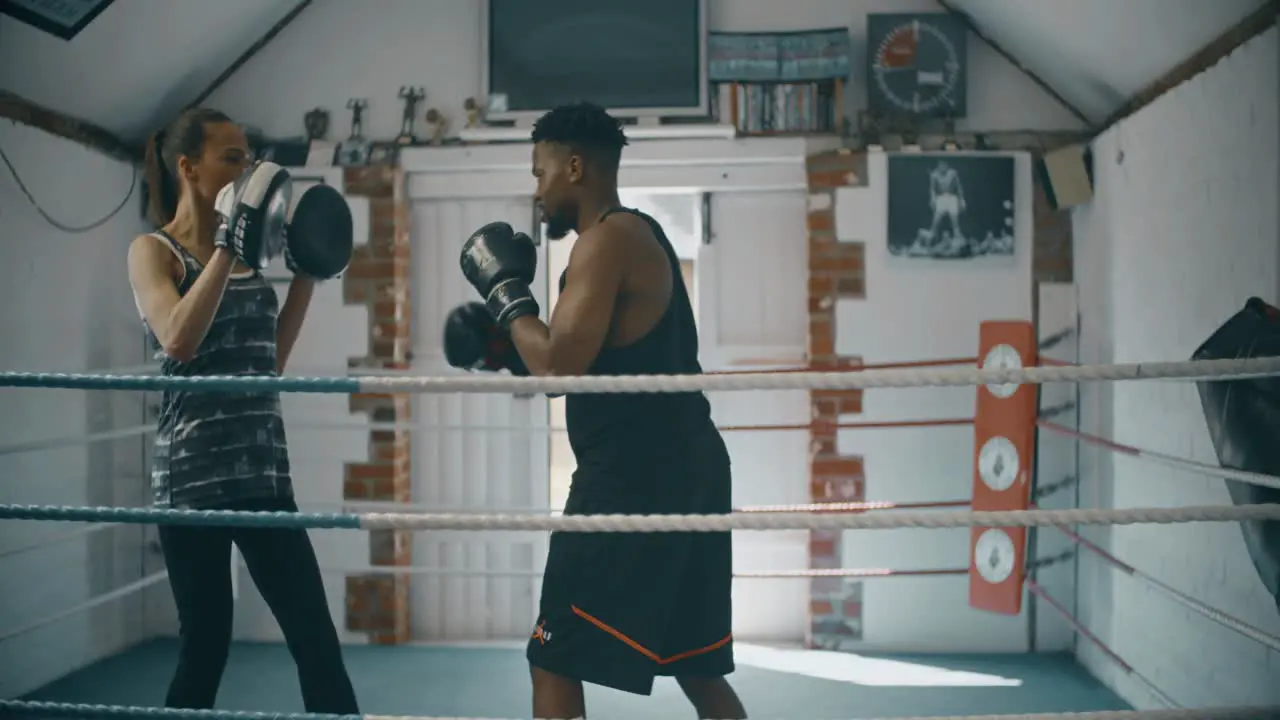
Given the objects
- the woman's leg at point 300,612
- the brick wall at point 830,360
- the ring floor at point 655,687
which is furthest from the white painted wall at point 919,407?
the woman's leg at point 300,612

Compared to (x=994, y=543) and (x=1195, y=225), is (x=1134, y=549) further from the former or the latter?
(x=1195, y=225)

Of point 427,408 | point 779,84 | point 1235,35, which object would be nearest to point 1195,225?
point 1235,35

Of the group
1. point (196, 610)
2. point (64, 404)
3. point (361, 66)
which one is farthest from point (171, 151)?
point (361, 66)

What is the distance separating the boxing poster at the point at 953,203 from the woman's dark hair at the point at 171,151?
246cm

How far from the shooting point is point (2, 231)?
3.01 meters

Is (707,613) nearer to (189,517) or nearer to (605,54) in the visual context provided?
(189,517)

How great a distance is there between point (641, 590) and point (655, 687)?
1.77 m

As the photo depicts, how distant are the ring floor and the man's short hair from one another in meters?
1.81

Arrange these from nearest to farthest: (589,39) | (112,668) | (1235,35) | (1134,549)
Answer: (1235,35) → (1134,549) → (112,668) → (589,39)

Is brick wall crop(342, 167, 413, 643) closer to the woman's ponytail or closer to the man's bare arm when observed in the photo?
the woman's ponytail

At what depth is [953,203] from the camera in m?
3.59

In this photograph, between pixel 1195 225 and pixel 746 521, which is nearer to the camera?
pixel 746 521

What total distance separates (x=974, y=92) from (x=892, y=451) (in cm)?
129

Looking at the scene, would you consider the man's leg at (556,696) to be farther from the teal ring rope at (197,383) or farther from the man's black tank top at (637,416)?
the teal ring rope at (197,383)
